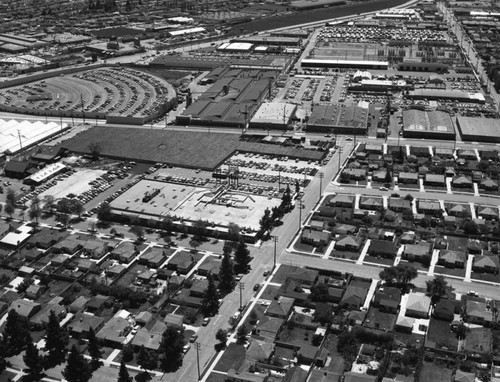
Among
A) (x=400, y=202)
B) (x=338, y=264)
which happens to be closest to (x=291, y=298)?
(x=338, y=264)

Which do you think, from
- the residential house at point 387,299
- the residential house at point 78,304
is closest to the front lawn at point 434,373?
the residential house at point 387,299

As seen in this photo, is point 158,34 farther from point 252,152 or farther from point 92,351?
point 92,351

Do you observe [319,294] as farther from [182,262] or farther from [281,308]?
[182,262]

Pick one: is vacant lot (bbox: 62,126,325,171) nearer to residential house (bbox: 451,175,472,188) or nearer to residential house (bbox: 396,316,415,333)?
residential house (bbox: 451,175,472,188)

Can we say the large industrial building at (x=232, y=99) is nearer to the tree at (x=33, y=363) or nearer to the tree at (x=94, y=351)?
the tree at (x=94, y=351)

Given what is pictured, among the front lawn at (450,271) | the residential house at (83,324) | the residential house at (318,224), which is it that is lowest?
the residential house at (83,324)

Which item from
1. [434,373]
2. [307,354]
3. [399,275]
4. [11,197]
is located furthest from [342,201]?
[11,197]
